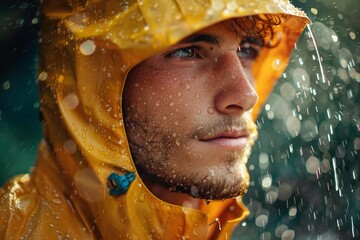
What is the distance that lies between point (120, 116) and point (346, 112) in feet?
11.6

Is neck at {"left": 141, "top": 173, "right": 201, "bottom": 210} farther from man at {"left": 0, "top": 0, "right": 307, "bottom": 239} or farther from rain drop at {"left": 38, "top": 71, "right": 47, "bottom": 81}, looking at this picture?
rain drop at {"left": 38, "top": 71, "right": 47, "bottom": 81}

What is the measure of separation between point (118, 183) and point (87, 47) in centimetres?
40

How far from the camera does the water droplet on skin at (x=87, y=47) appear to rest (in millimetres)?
1479

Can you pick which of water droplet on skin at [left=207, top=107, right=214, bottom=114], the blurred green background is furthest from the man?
the blurred green background

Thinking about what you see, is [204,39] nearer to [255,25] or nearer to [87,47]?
[255,25]

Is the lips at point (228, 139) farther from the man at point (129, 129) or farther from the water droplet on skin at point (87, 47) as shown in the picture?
the water droplet on skin at point (87, 47)

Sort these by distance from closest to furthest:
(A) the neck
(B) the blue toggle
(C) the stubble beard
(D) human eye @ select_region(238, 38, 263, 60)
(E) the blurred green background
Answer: (B) the blue toggle
(C) the stubble beard
(A) the neck
(D) human eye @ select_region(238, 38, 263, 60)
(E) the blurred green background

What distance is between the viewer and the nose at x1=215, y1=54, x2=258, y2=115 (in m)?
1.54

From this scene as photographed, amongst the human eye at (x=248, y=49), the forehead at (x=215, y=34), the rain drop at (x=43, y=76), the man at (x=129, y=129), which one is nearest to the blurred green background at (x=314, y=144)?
the human eye at (x=248, y=49)

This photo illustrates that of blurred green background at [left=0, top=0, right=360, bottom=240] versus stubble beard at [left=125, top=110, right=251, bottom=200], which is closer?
stubble beard at [left=125, top=110, right=251, bottom=200]

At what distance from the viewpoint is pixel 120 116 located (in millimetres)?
1495

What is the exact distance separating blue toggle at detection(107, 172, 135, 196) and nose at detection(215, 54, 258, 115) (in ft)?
1.13

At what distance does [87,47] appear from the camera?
4.91ft

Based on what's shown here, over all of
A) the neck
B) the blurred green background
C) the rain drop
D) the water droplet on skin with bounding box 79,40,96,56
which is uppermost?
the water droplet on skin with bounding box 79,40,96,56
